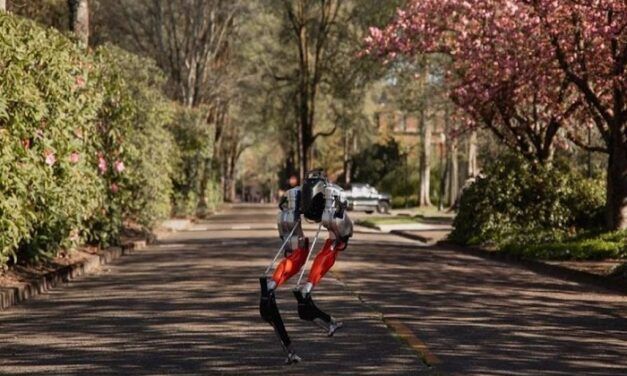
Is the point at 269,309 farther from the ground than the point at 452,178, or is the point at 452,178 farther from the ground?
the point at 452,178

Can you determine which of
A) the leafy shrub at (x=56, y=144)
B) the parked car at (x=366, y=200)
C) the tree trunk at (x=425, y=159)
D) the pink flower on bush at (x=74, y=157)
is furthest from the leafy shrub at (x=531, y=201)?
the parked car at (x=366, y=200)

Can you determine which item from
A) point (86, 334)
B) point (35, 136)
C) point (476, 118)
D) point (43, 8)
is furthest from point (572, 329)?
point (43, 8)

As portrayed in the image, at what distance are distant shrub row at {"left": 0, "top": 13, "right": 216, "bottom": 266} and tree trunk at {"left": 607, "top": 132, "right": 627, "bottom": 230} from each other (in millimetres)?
10568

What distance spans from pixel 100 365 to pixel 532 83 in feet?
64.6

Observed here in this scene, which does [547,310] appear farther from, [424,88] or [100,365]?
[424,88]

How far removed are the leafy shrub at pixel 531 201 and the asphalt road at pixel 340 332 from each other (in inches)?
317

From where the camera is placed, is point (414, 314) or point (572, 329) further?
point (414, 314)

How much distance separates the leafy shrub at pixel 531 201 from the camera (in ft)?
94.9

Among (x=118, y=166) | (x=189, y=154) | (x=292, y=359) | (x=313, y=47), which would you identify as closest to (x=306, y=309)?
(x=292, y=359)

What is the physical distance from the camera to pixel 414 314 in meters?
13.4

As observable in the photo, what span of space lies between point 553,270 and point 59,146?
9709mm

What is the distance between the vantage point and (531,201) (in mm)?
29422

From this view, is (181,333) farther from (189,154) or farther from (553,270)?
(189,154)

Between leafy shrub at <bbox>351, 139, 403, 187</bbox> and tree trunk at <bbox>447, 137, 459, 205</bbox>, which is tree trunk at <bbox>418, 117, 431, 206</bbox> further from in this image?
leafy shrub at <bbox>351, 139, 403, 187</bbox>
